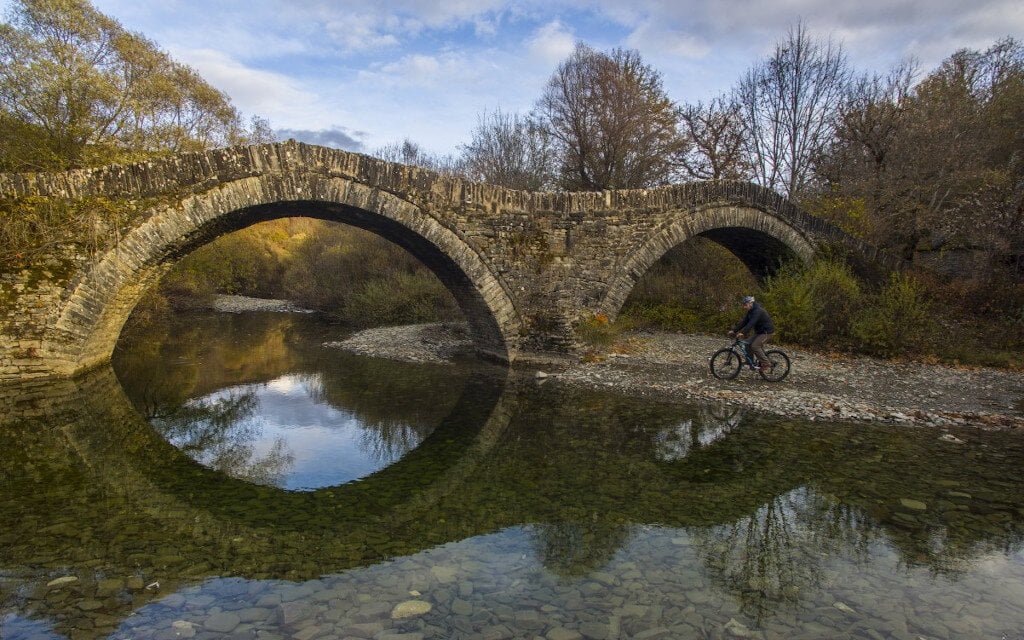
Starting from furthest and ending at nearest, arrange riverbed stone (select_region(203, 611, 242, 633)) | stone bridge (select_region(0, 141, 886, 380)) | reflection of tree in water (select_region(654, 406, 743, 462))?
stone bridge (select_region(0, 141, 886, 380))
reflection of tree in water (select_region(654, 406, 743, 462))
riverbed stone (select_region(203, 611, 242, 633))

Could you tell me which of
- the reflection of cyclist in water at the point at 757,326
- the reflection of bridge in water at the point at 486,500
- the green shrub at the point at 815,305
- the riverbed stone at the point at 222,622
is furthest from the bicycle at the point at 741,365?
the riverbed stone at the point at 222,622

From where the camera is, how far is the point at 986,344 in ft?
44.8

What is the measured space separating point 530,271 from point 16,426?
941cm

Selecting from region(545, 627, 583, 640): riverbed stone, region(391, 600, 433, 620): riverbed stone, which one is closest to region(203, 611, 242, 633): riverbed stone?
region(391, 600, 433, 620): riverbed stone

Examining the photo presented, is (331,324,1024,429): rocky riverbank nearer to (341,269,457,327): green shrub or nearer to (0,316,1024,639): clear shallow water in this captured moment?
(0,316,1024,639): clear shallow water

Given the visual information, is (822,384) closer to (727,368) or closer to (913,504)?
(727,368)

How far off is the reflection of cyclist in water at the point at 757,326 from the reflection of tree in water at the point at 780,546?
4.98 m

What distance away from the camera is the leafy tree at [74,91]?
545 inches

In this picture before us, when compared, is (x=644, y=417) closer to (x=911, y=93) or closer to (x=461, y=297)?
(x=461, y=297)

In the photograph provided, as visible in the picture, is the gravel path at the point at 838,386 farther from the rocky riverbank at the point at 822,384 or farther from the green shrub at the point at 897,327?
the green shrub at the point at 897,327

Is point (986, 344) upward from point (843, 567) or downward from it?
upward

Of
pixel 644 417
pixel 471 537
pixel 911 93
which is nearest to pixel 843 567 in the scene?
pixel 471 537

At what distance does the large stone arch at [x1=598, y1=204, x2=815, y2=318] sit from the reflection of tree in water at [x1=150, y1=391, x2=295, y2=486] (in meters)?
8.15

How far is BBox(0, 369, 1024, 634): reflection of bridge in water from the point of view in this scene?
4.71 metres
